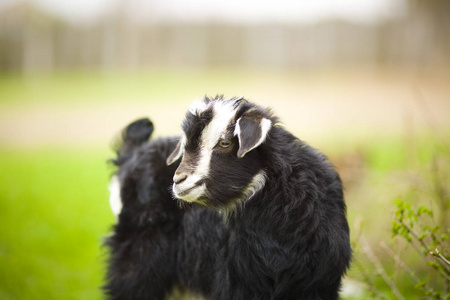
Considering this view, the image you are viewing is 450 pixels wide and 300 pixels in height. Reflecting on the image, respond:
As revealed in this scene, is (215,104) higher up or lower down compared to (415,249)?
higher up

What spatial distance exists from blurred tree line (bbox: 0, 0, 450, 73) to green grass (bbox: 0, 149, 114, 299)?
527 inches

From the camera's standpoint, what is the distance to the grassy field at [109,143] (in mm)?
4844

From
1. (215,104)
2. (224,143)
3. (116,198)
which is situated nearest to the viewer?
(224,143)

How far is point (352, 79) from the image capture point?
1866 centimetres

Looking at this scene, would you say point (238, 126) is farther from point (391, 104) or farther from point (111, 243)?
point (391, 104)

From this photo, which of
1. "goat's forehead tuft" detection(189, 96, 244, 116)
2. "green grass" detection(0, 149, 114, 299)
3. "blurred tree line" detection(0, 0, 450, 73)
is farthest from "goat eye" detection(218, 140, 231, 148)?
"blurred tree line" detection(0, 0, 450, 73)

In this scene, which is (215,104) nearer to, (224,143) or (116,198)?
(224,143)


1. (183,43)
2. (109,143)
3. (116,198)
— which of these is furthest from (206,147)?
(183,43)

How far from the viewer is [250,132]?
8.94 feet

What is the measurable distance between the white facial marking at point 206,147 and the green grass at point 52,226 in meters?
1.47

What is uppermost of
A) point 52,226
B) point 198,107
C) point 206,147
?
point 198,107

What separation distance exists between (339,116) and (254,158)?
12107 mm

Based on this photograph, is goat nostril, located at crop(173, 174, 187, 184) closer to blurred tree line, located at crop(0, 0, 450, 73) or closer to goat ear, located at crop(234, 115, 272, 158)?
goat ear, located at crop(234, 115, 272, 158)

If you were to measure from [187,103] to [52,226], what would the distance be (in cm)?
1093
